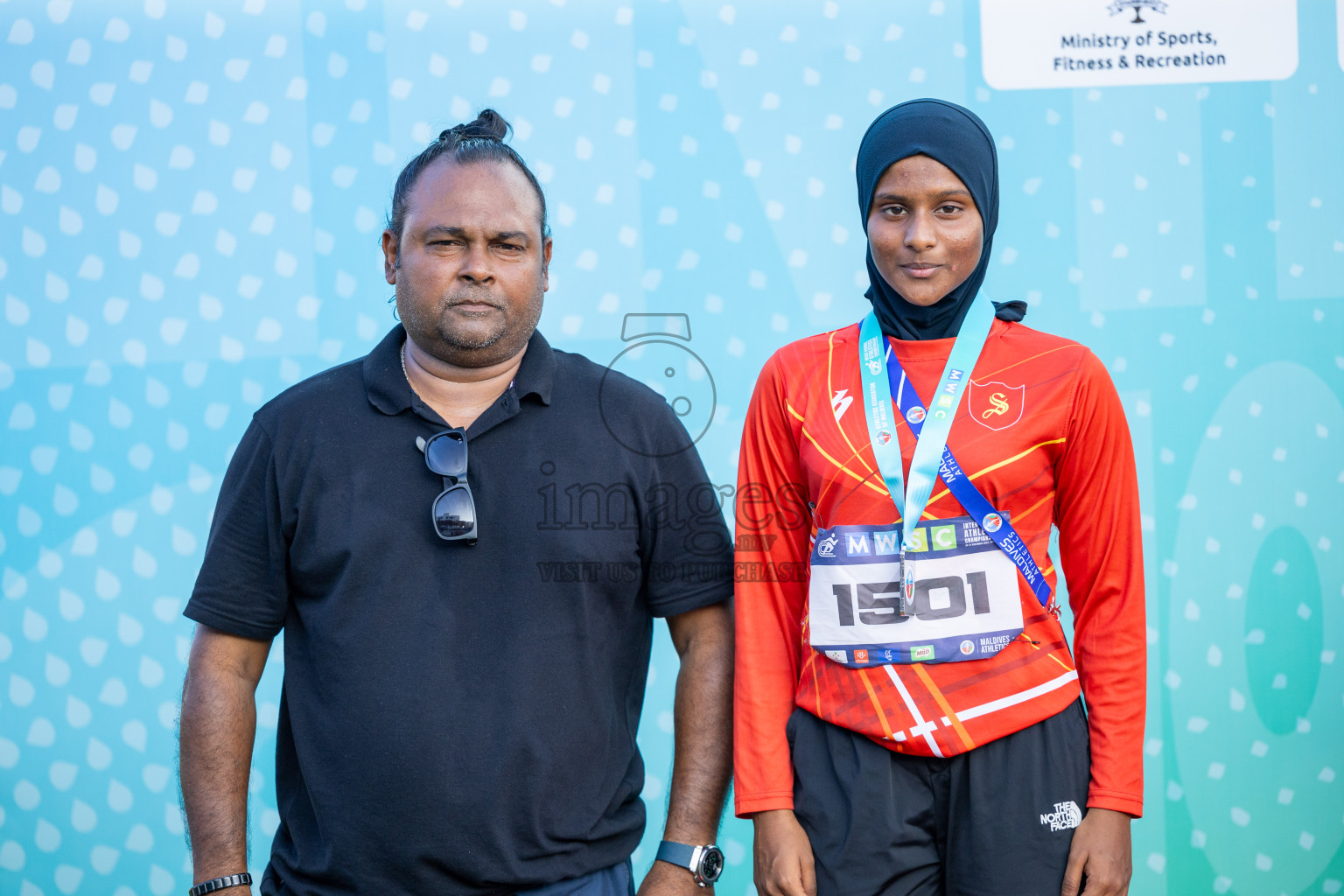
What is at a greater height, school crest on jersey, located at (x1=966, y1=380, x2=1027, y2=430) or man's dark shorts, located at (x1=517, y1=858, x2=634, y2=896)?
school crest on jersey, located at (x1=966, y1=380, x2=1027, y2=430)

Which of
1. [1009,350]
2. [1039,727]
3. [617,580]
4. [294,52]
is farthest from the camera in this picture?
[294,52]

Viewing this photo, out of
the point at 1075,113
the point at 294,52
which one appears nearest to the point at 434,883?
the point at 294,52

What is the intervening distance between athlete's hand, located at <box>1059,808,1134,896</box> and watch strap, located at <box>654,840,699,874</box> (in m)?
0.61

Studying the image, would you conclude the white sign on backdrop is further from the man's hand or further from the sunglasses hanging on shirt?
the man's hand

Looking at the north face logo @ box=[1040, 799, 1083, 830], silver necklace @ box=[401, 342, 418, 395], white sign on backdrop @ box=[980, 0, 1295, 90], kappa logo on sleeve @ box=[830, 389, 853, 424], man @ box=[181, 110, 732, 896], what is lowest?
the north face logo @ box=[1040, 799, 1083, 830]

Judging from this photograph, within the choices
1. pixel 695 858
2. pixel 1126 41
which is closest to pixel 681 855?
pixel 695 858

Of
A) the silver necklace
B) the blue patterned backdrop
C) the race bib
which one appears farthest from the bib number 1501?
the blue patterned backdrop

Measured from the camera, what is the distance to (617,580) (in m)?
1.85

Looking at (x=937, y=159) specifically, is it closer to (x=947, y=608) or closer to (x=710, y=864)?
(x=947, y=608)

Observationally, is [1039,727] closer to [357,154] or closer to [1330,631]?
[1330,631]

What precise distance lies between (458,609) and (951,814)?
0.85 meters

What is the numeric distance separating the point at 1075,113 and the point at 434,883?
2.58m

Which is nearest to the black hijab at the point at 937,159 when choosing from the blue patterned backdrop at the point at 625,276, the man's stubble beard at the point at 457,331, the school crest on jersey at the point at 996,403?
the school crest on jersey at the point at 996,403

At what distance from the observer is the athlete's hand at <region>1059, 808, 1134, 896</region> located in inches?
61.8
